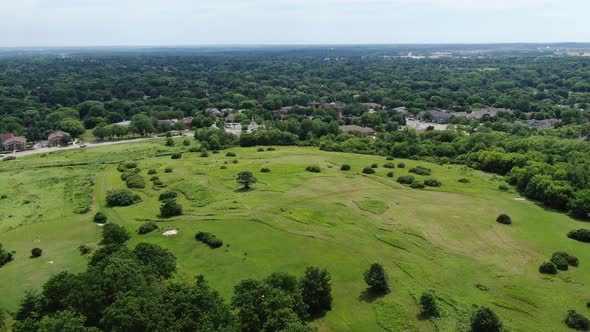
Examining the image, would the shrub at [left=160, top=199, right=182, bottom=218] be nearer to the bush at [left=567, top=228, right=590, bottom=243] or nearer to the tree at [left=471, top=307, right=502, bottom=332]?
the tree at [left=471, top=307, right=502, bottom=332]

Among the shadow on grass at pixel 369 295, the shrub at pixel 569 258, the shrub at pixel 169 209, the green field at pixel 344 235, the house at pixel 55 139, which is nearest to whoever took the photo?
the green field at pixel 344 235

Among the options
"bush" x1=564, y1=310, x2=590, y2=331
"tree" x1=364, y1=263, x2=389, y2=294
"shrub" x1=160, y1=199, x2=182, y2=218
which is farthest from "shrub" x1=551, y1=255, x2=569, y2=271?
"shrub" x1=160, y1=199, x2=182, y2=218

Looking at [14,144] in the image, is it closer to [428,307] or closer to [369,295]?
[369,295]

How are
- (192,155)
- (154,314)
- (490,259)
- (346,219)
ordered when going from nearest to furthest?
(154,314)
(490,259)
(346,219)
(192,155)

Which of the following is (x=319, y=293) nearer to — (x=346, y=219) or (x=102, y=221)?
(x=346, y=219)

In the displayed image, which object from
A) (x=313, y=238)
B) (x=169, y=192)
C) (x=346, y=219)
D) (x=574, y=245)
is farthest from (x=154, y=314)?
(x=574, y=245)

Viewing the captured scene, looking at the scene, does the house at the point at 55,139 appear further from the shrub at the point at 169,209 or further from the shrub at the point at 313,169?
the shrub at the point at 313,169

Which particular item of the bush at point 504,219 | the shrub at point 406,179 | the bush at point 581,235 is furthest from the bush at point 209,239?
the bush at point 581,235
